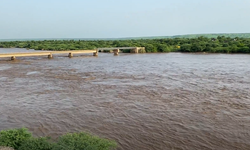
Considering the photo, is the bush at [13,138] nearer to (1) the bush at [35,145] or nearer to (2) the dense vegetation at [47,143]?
(2) the dense vegetation at [47,143]

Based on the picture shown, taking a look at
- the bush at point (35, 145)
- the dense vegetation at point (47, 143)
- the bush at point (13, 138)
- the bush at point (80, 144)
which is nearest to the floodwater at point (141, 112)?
the bush at point (80, 144)

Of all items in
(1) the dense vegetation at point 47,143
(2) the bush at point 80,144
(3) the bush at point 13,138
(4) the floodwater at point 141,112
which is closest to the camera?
(2) the bush at point 80,144

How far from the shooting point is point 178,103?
12961mm

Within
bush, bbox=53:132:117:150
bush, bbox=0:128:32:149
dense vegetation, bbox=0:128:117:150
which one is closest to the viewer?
bush, bbox=53:132:117:150

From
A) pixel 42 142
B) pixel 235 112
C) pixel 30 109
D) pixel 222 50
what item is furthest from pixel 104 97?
pixel 222 50

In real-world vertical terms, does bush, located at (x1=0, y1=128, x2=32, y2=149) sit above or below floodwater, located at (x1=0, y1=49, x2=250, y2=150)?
above

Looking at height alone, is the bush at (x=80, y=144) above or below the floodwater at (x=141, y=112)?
above

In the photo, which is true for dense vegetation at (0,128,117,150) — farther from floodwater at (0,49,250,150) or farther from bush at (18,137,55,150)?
floodwater at (0,49,250,150)

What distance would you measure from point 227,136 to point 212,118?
1.84 m

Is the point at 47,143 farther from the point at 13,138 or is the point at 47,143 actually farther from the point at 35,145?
the point at 13,138

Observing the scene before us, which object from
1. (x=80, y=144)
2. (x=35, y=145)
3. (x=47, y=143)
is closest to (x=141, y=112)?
(x=80, y=144)

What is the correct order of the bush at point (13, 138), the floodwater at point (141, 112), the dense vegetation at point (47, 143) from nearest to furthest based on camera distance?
1. the dense vegetation at point (47, 143)
2. the bush at point (13, 138)
3. the floodwater at point (141, 112)

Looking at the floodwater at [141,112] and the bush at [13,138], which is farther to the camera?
the floodwater at [141,112]

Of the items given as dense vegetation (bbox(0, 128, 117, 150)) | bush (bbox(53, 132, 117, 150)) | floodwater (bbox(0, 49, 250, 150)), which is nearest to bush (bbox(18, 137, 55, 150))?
dense vegetation (bbox(0, 128, 117, 150))
